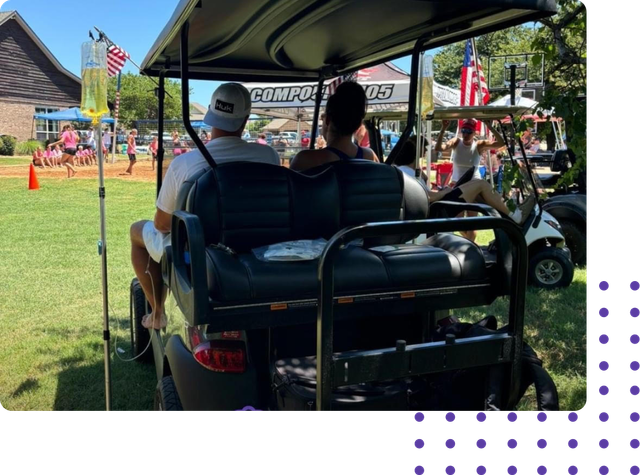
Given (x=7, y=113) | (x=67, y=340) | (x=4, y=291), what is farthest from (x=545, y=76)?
(x=7, y=113)

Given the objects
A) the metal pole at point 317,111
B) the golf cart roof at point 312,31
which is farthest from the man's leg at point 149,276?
the metal pole at point 317,111

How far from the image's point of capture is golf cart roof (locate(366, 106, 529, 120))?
5.80 m

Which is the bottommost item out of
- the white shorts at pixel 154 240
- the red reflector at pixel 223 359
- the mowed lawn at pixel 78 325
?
the mowed lawn at pixel 78 325

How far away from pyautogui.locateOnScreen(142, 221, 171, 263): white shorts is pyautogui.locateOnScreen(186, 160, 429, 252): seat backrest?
2.26ft

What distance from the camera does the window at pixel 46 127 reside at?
1323 inches

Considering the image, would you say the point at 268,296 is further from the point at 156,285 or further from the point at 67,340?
the point at 67,340

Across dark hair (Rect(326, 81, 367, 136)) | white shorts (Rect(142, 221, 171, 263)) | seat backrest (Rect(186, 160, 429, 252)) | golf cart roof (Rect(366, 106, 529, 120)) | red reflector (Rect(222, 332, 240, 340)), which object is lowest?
red reflector (Rect(222, 332, 240, 340))

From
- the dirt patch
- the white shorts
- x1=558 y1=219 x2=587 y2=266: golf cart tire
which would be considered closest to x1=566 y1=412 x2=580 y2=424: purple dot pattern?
the white shorts

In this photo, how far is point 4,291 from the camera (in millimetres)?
5930

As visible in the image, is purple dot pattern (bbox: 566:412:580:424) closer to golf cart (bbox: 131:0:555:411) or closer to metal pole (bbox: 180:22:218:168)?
golf cart (bbox: 131:0:555:411)

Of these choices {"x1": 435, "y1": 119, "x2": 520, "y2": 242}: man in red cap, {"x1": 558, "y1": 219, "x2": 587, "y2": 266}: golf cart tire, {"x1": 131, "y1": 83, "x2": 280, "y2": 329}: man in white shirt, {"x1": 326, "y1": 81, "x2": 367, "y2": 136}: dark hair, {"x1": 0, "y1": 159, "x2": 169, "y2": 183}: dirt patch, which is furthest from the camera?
{"x1": 0, "y1": 159, "x2": 169, "y2": 183}: dirt patch

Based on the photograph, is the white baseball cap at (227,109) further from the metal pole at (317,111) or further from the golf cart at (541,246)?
the golf cart at (541,246)

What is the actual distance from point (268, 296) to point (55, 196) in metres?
13.6

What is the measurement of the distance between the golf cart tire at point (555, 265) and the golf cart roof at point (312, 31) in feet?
10.4
